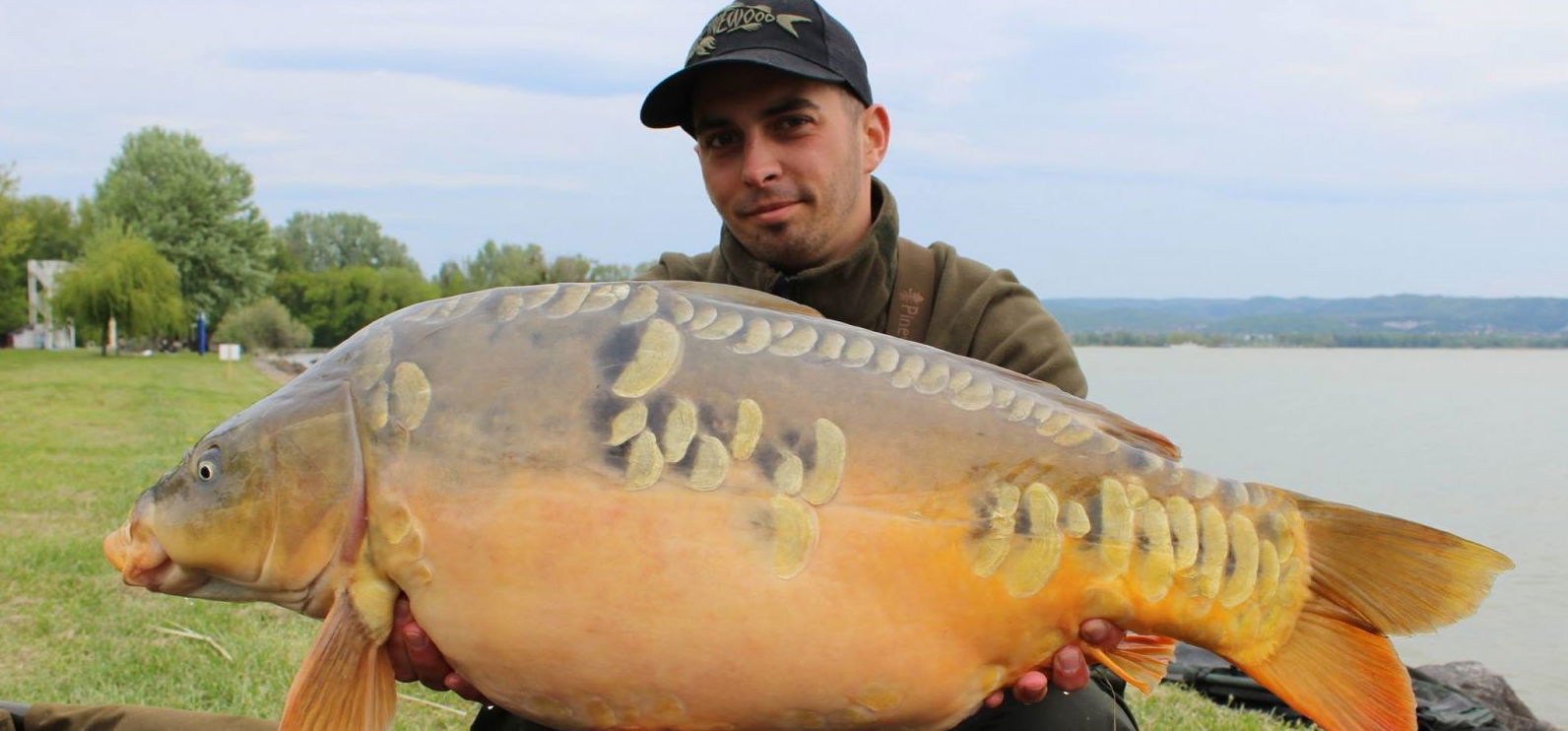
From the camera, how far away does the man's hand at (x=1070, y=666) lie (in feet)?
4.80

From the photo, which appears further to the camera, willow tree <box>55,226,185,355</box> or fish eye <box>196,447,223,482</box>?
willow tree <box>55,226,185,355</box>

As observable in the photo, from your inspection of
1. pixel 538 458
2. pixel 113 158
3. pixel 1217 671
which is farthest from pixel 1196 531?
pixel 113 158

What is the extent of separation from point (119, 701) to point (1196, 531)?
2.89m

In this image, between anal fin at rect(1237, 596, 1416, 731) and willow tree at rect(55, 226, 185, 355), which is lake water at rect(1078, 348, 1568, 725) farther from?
willow tree at rect(55, 226, 185, 355)

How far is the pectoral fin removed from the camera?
1.42 metres

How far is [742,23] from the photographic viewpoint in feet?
7.14

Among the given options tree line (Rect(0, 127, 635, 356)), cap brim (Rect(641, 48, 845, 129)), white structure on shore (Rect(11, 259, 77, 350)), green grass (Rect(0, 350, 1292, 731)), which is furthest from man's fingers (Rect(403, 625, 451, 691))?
white structure on shore (Rect(11, 259, 77, 350))

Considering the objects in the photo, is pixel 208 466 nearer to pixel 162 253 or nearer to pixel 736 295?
pixel 736 295

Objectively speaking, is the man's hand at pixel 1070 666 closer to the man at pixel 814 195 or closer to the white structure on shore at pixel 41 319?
the man at pixel 814 195

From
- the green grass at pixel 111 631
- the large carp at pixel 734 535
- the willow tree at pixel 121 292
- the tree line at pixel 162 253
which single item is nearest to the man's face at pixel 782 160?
the large carp at pixel 734 535

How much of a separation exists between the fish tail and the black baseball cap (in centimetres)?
114

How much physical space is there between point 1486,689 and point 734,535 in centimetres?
457

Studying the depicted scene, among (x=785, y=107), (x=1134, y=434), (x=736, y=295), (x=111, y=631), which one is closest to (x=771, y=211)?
(x=785, y=107)

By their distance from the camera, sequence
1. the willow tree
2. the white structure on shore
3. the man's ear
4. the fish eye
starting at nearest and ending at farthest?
the fish eye < the man's ear < the willow tree < the white structure on shore
